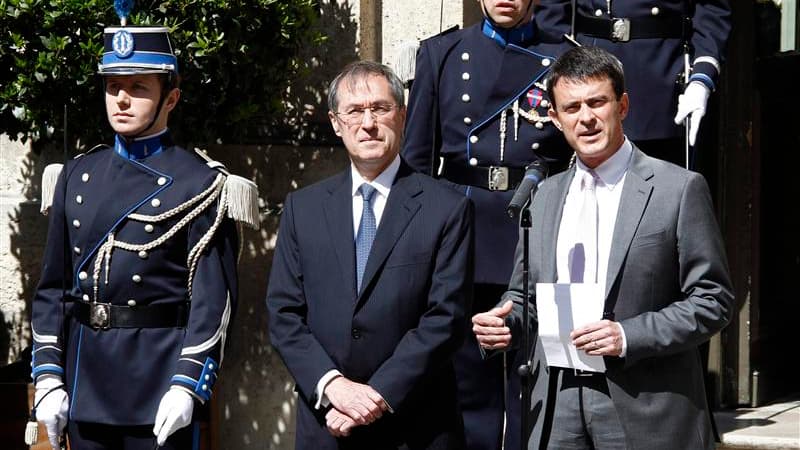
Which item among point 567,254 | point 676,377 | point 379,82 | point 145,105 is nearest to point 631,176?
point 567,254

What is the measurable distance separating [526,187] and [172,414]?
1317mm

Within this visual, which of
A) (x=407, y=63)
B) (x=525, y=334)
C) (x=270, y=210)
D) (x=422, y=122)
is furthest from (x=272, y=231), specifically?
(x=525, y=334)

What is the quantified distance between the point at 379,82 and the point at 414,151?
88cm

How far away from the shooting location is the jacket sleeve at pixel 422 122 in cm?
545

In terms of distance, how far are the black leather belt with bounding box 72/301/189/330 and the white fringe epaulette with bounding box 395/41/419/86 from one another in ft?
4.47

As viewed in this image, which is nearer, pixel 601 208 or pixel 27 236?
pixel 601 208

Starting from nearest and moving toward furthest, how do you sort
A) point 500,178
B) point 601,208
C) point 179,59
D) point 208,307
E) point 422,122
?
point 601,208
point 208,307
point 500,178
point 422,122
point 179,59

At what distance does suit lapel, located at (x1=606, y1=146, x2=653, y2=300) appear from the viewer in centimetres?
411

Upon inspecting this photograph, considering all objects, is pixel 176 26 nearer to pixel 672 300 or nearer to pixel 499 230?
pixel 499 230

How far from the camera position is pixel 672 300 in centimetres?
417

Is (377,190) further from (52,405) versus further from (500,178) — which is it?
(52,405)

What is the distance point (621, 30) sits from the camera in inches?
218

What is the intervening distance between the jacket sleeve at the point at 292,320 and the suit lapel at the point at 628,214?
0.88 metres

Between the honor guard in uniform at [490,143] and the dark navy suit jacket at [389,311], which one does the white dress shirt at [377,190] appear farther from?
the honor guard in uniform at [490,143]
